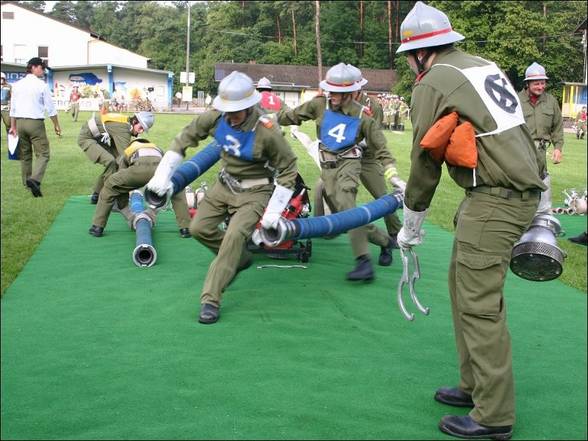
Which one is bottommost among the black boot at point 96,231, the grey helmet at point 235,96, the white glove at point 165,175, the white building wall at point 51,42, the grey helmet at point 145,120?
the black boot at point 96,231

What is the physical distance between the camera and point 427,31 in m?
4.29

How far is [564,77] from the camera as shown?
1967 inches

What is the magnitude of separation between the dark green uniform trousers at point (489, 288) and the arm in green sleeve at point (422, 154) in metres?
0.28

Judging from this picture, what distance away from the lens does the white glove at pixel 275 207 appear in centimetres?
619

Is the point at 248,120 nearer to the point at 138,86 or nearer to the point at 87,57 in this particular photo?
the point at 138,86

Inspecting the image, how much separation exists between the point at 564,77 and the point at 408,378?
4927cm

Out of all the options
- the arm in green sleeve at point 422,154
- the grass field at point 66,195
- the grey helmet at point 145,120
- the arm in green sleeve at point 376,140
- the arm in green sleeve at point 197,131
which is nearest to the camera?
the arm in green sleeve at point 422,154

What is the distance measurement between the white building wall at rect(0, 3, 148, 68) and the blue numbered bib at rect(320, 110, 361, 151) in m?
65.7

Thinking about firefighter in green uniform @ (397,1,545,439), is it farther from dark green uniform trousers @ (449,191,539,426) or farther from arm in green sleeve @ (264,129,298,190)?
arm in green sleeve @ (264,129,298,190)

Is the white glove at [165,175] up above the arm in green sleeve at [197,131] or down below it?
below

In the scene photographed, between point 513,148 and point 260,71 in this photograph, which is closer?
point 513,148

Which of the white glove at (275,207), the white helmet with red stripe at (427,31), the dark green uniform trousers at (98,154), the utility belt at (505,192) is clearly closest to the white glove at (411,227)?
the utility belt at (505,192)

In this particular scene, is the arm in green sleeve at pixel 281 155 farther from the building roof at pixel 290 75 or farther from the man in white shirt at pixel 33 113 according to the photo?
the building roof at pixel 290 75

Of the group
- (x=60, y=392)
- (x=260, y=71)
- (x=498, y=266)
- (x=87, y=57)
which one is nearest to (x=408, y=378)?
(x=498, y=266)
